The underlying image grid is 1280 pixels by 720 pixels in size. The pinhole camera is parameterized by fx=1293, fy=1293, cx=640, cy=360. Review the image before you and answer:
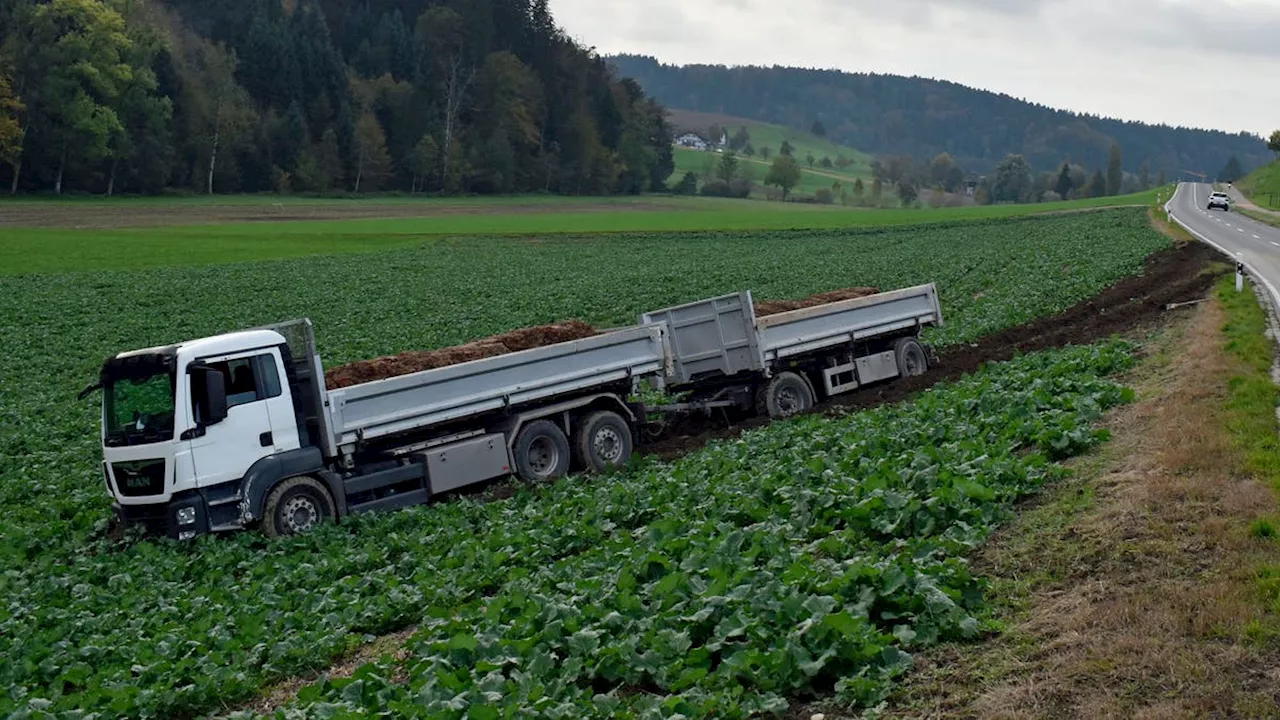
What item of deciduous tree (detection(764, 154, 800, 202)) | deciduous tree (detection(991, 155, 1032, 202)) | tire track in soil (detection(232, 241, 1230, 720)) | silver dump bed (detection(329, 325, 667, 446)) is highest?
deciduous tree (detection(764, 154, 800, 202))

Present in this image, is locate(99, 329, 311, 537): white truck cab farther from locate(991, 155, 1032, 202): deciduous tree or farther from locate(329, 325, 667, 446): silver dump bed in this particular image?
locate(991, 155, 1032, 202): deciduous tree

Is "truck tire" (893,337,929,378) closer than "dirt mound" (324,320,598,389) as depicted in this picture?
No

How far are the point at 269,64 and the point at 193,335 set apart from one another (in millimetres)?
89955

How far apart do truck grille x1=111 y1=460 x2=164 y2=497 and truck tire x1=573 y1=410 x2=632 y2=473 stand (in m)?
5.92

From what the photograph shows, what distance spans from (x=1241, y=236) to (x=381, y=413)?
1811 inches

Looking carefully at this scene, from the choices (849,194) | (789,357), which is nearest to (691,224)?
(789,357)

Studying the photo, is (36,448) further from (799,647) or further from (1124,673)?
(1124,673)

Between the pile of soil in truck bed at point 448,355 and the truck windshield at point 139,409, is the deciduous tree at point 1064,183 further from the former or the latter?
the truck windshield at point 139,409

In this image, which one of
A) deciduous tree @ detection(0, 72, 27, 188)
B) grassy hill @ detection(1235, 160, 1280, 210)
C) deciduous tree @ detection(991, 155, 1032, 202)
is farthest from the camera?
deciduous tree @ detection(991, 155, 1032, 202)

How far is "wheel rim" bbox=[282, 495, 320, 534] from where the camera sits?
15.5 meters

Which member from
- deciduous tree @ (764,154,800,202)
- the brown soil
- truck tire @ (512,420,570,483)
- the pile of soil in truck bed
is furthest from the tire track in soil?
deciduous tree @ (764,154,800,202)

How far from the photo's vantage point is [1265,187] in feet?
409

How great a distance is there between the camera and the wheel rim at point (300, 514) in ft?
50.9

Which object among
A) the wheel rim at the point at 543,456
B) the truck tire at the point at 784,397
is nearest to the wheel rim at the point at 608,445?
the wheel rim at the point at 543,456
